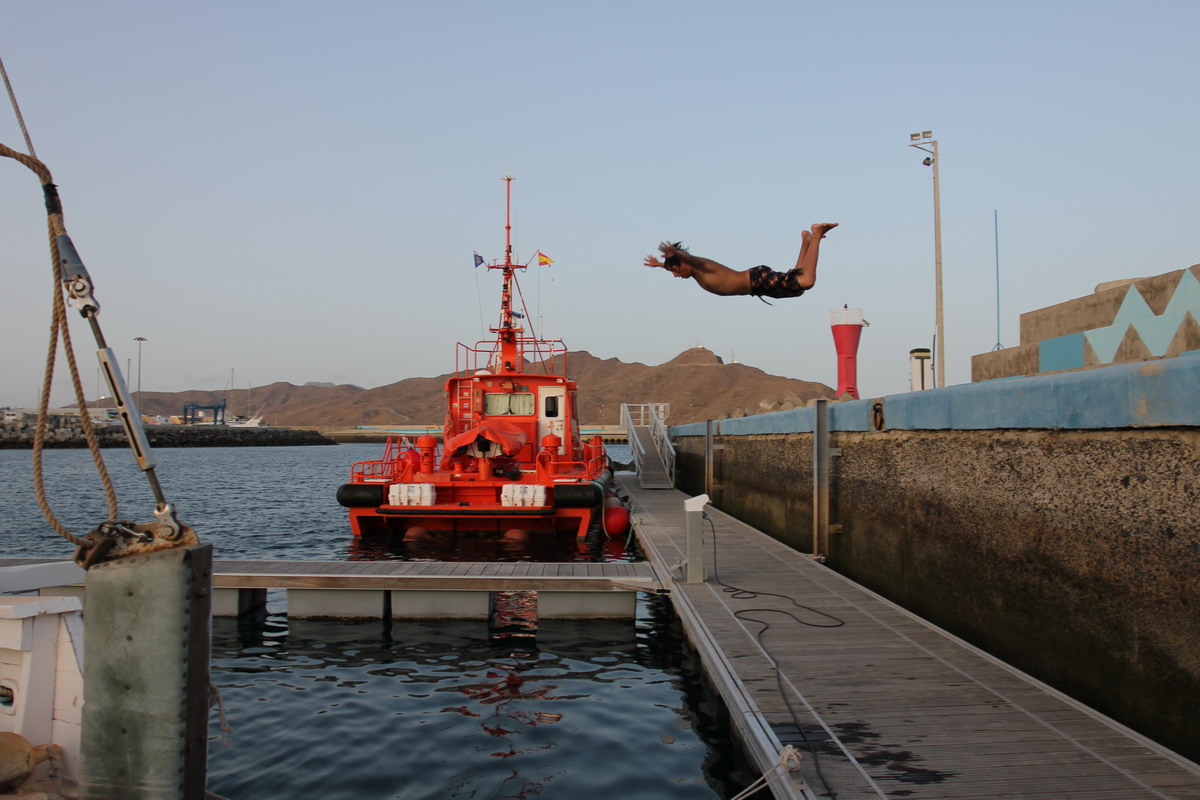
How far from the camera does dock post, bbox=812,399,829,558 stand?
10.8 meters

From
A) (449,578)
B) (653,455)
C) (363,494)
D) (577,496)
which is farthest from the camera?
(653,455)

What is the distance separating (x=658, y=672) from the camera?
26.8 ft

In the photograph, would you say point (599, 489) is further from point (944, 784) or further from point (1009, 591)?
point (944, 784)

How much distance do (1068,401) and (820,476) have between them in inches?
223

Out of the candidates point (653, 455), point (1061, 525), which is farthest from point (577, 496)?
point (653, 455)

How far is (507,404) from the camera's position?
59.3ft

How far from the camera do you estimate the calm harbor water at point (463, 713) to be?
18.5ft

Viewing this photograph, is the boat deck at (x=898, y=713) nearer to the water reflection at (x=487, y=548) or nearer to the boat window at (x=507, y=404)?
the water reflection at (x=487, y=548)

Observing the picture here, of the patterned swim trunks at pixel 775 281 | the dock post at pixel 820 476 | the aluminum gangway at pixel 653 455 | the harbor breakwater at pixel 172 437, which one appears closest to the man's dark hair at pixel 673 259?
the patterned swim trunks at pixel 775 281

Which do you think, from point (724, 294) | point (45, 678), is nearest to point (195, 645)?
point (45, 678)

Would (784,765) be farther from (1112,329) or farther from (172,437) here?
(172,437)

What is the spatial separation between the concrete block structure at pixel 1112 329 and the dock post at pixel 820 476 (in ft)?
6.69

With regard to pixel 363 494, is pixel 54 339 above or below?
above

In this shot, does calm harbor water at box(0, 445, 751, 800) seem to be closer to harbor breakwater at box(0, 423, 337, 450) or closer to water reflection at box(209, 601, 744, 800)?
water reflection at box(209, 601, 744, 800)
